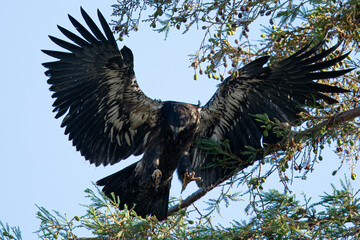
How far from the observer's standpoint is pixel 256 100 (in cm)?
615

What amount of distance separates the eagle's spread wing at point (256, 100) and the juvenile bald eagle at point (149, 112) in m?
0.01

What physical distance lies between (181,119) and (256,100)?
83 cm

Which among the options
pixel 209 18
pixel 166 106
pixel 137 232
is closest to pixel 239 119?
pixel 166 106

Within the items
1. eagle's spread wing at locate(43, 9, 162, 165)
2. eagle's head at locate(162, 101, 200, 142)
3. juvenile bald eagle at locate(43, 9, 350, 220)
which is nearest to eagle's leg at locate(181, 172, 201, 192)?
juvenile bald eagle at locate(43, 9, 350, 220)

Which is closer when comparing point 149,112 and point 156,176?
point 156,176

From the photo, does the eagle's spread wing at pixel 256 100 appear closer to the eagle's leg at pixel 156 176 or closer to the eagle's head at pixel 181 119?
the eagle's head at pixel 181 119

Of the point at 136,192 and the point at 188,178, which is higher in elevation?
the point at 136,192

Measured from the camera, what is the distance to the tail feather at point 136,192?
6254 mm

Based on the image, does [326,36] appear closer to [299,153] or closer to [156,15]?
[299,153]

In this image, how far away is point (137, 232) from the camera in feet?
15.7

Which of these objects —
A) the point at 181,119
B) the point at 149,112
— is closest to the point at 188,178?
the point at 181,119

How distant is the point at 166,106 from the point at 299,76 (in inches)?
58.2

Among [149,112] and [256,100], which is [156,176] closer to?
[149,112]

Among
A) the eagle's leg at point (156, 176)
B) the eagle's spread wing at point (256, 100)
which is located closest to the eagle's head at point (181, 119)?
the eagle's spread wing at point (256, 100)
